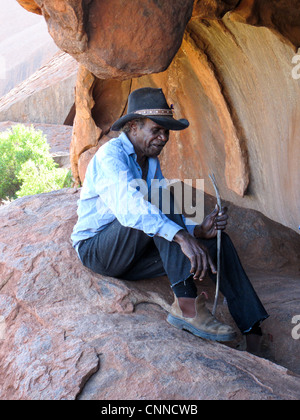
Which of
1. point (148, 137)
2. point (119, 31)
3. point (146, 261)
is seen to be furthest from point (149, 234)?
point (119, 31)

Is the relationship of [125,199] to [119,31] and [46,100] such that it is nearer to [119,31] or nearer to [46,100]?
[119,31]

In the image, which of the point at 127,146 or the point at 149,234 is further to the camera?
the point at 127,146

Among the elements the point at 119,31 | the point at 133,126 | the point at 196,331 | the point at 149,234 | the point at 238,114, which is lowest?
the point at 196,331

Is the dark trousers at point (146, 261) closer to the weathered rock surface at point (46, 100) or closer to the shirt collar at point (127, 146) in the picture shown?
the shirt collar at point (127, 146)

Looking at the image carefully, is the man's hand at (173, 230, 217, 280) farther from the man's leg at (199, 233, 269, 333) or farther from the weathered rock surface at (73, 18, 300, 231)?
the weathered rock surface at (73, 18, 300, 231)

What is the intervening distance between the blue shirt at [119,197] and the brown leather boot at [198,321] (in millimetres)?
353

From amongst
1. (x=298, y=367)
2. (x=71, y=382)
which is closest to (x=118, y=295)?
(x=71, y=382)

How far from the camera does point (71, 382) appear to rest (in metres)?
2.12

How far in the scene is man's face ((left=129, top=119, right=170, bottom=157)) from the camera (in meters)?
3.06

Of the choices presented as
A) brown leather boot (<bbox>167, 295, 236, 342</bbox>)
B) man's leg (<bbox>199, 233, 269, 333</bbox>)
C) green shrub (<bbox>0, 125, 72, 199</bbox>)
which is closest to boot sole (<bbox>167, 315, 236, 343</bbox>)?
brown leather boot (<bbox>167, 295, 236, 342</bbox>)

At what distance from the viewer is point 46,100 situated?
1339 centimetres

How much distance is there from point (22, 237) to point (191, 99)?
10.4 feet

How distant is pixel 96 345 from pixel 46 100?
462 inches

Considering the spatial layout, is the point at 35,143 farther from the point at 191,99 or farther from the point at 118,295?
the point at 118,295
